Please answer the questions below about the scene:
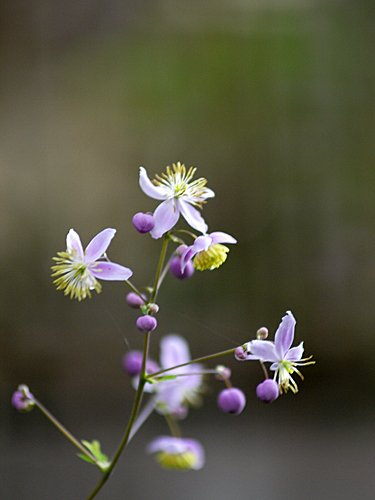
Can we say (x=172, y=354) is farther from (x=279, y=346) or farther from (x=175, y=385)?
(x=279, y=346)

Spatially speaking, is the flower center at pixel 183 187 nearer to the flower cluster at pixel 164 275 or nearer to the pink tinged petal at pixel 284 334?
the flower cluster at pixel 164 275

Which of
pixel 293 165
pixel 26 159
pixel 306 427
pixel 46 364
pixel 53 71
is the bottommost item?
pixel 46 364

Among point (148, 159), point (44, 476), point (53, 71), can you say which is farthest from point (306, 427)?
Result: point (53, 71)

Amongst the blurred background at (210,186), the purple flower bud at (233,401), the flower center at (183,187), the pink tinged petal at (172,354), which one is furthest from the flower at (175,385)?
the blurred background at (210,186)

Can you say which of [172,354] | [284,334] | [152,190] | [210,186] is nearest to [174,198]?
[152,190]

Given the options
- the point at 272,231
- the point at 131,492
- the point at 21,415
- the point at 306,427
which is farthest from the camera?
the point at 272,231

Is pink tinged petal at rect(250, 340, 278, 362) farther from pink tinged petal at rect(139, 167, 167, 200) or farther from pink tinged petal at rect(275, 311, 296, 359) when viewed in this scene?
pink tinged petal at rect(139, 167, 167, 200)

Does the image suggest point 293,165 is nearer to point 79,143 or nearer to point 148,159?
point 148,159
